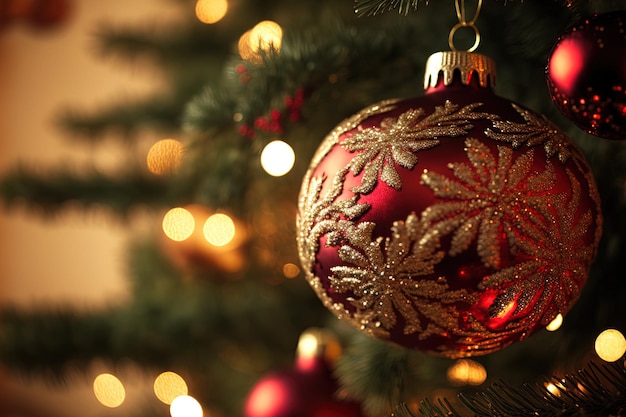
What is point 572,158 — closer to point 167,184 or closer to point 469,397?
point 469,397

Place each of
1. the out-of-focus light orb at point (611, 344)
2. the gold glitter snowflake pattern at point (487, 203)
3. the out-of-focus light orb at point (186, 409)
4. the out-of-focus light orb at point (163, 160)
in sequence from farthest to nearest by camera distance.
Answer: the out-of-focus light orb at point (163, 160) → the out-of-focus light orb at point (186, 409) → the out-of-focus light orb at point (611, 344) → the gold glitter snowflake pattern at point (487, 203)

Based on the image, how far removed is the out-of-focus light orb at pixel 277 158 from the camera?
0.74 meters

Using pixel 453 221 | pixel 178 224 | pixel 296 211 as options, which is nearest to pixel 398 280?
pixel 453 221

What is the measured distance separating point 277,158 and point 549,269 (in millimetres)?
419

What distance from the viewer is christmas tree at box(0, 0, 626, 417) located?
16.6 inches

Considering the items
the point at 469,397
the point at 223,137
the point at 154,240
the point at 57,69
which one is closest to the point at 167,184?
the point at 154,240

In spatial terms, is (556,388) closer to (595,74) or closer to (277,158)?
(595,74)

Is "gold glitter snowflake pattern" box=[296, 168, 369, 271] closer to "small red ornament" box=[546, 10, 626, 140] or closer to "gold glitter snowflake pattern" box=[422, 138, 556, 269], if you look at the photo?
"gold glitter snowflake pattern" box=[422, 138, 556, 269]

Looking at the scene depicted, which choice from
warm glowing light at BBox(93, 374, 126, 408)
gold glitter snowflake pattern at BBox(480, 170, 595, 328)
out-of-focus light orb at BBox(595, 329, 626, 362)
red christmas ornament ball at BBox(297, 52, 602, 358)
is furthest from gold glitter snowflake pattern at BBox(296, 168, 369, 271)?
warm glowing light at BBox(93, 374, 126, 408)

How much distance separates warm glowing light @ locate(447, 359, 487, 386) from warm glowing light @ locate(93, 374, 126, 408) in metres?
1.07

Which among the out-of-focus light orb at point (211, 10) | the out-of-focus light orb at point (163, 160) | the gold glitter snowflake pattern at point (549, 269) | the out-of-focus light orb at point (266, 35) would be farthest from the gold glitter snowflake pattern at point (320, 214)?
the out-of-focus light orb at point (211, 10)

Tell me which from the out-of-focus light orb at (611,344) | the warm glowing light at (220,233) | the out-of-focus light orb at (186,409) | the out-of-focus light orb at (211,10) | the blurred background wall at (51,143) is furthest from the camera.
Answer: the blurred background wall at (51,143)

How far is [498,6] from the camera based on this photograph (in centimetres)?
62

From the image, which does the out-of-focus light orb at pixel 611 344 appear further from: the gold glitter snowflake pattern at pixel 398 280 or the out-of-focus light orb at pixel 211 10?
the out-of-focus light orb at pixel 211 10
